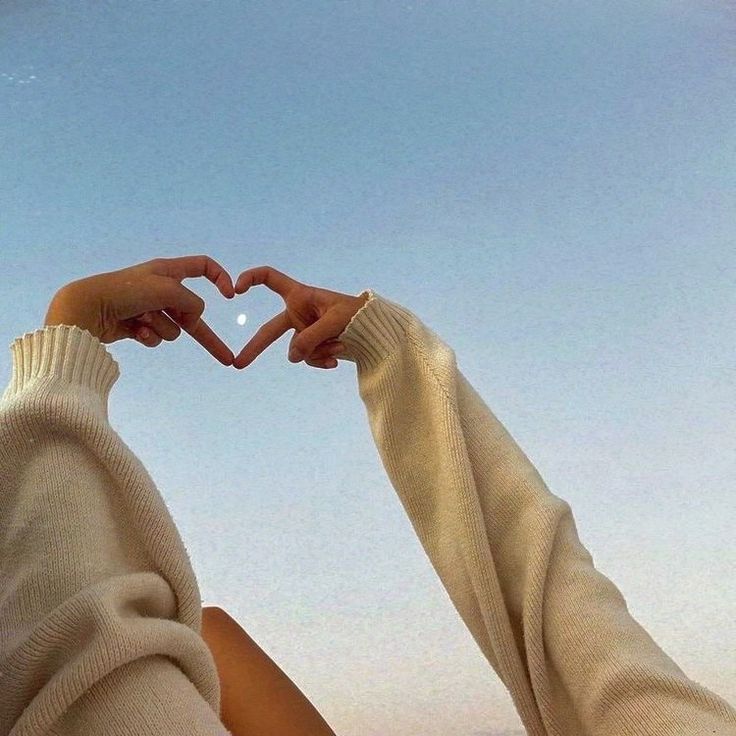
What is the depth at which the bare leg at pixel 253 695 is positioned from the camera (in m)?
0.62

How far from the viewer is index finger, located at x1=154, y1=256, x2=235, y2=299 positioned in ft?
2.28

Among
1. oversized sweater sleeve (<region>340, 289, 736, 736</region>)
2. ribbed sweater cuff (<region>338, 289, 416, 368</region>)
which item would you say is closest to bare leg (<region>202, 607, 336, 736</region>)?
oversized sweater sleeve (<region>340, 289, 736, 736</region>)

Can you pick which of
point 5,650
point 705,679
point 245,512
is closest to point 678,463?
point 705,679

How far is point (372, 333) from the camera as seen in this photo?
72cm

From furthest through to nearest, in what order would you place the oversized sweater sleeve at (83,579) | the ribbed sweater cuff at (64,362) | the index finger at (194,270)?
the index finger at (194,270) < the ribbed sweater cuff at (64,362) < the oversized sweater sleeve at (83,579)

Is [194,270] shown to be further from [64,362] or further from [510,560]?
[510,560]

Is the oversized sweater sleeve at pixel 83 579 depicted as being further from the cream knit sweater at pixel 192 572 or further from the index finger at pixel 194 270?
the index finger at pixel 194 270

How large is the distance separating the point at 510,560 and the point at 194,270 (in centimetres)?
33

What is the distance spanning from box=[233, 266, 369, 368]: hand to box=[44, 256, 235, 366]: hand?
42 millimetres

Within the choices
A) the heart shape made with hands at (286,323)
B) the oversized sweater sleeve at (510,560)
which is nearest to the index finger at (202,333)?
the heart shape made with hands at (286,323)

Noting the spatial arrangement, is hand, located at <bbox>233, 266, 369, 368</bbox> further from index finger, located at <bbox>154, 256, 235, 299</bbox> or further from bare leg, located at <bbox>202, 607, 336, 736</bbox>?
bare leg, located at <bbox>202, 607, 336, 736</bbox>

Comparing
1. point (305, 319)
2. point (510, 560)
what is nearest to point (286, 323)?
point (305, 319)

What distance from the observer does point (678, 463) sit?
1.46 meters

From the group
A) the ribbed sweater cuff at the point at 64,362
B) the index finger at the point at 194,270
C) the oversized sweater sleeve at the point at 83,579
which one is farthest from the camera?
the index finger at the point at 194,270
